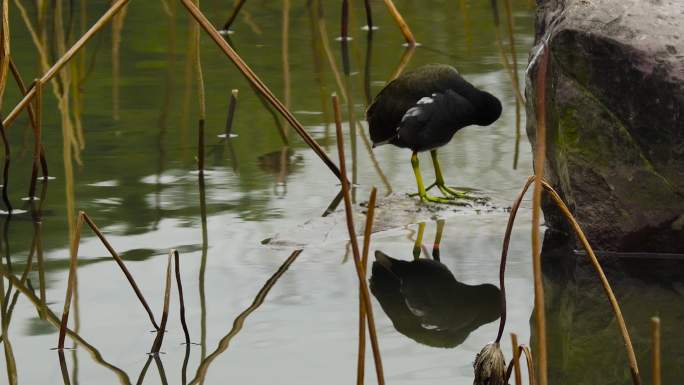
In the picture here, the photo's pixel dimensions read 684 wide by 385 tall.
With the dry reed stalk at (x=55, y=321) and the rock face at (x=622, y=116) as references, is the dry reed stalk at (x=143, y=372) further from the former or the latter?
the rock face at (x=622, y=116)

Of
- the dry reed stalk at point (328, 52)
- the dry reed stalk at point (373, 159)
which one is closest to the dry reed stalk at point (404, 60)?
the dry reed stalk at point (328, 52)

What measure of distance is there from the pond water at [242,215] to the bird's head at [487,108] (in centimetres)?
25

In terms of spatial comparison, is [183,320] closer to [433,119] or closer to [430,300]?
[430,300]

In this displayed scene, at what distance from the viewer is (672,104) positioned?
12.8 ft

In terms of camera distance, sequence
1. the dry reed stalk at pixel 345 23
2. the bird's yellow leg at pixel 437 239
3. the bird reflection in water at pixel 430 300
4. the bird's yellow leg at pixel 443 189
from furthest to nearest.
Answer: the dry reed stalk at pixel 345 23 → the bird's yellow leg at pixel 443 189 → the bird's yellow leg at pixel 437 239 → the bird reflection in water at pixel 430 300

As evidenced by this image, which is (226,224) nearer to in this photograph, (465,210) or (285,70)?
(465,210)

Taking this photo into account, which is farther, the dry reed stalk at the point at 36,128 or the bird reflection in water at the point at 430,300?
the dry reed stalk at the point at 36,128

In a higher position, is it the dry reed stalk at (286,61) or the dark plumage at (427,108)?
the dark plumage at (427,108)

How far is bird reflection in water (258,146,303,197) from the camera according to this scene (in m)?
5.11

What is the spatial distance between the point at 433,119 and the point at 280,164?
0.89 m

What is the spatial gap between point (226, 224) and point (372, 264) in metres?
0.65

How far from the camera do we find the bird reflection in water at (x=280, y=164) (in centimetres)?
511

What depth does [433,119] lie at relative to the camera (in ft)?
15.6

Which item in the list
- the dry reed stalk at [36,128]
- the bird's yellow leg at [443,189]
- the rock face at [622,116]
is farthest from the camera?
the bird's yellow leg at [443,189]
